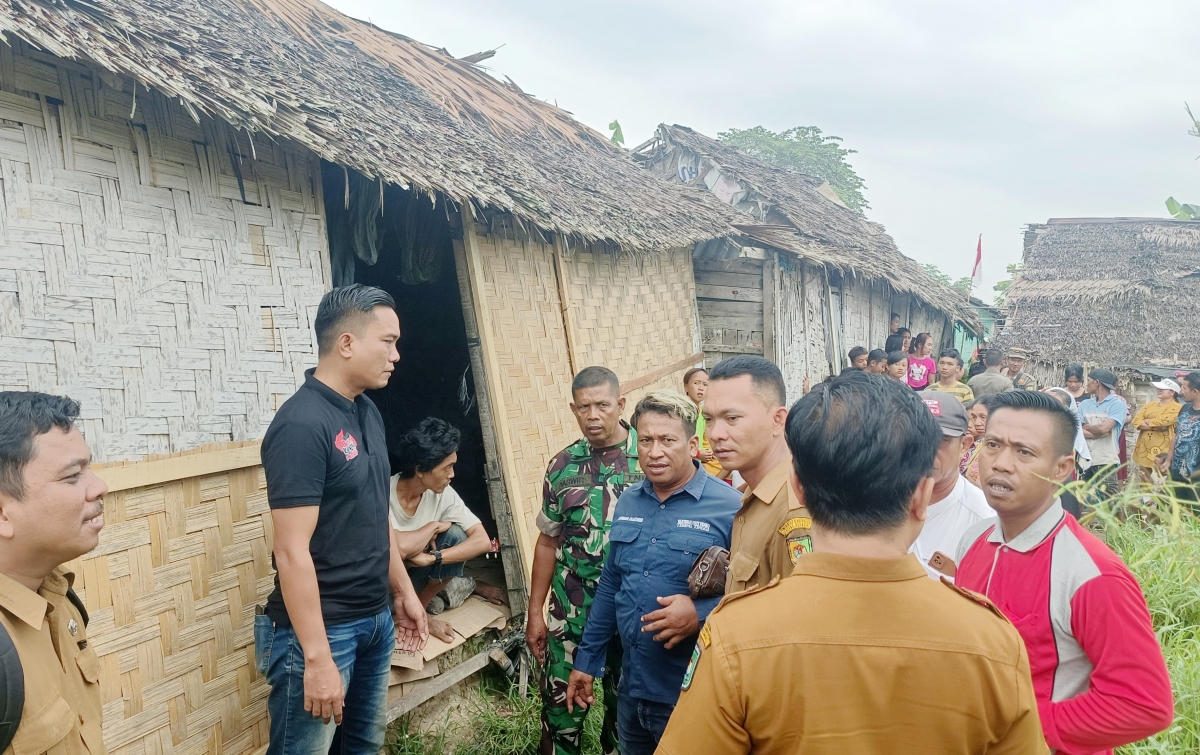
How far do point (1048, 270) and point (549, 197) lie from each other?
608 inches

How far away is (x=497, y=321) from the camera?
186 inches

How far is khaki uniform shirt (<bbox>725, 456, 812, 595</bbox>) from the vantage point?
2.00m

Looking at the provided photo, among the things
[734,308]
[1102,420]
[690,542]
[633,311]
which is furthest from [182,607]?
[1102,420]

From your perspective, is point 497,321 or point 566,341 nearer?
point 497,321

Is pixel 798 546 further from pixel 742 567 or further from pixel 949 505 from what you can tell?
pixel 949 505

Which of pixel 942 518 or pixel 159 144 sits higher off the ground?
pixel 159 144

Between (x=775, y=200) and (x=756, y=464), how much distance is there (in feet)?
32.7

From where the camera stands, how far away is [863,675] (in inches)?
46.4

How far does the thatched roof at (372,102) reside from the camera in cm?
274

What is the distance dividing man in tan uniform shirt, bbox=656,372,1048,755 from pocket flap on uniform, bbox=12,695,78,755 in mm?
1308

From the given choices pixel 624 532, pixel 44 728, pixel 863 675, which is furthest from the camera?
pixel 624 532

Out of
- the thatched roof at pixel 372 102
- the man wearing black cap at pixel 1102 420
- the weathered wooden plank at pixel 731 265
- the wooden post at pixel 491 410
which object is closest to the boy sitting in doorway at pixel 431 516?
the wooden post at pixel 491 410

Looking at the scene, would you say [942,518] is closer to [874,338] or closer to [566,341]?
[566,341]

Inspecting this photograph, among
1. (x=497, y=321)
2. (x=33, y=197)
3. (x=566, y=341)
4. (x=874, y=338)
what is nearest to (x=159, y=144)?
(x=33, y=197)
